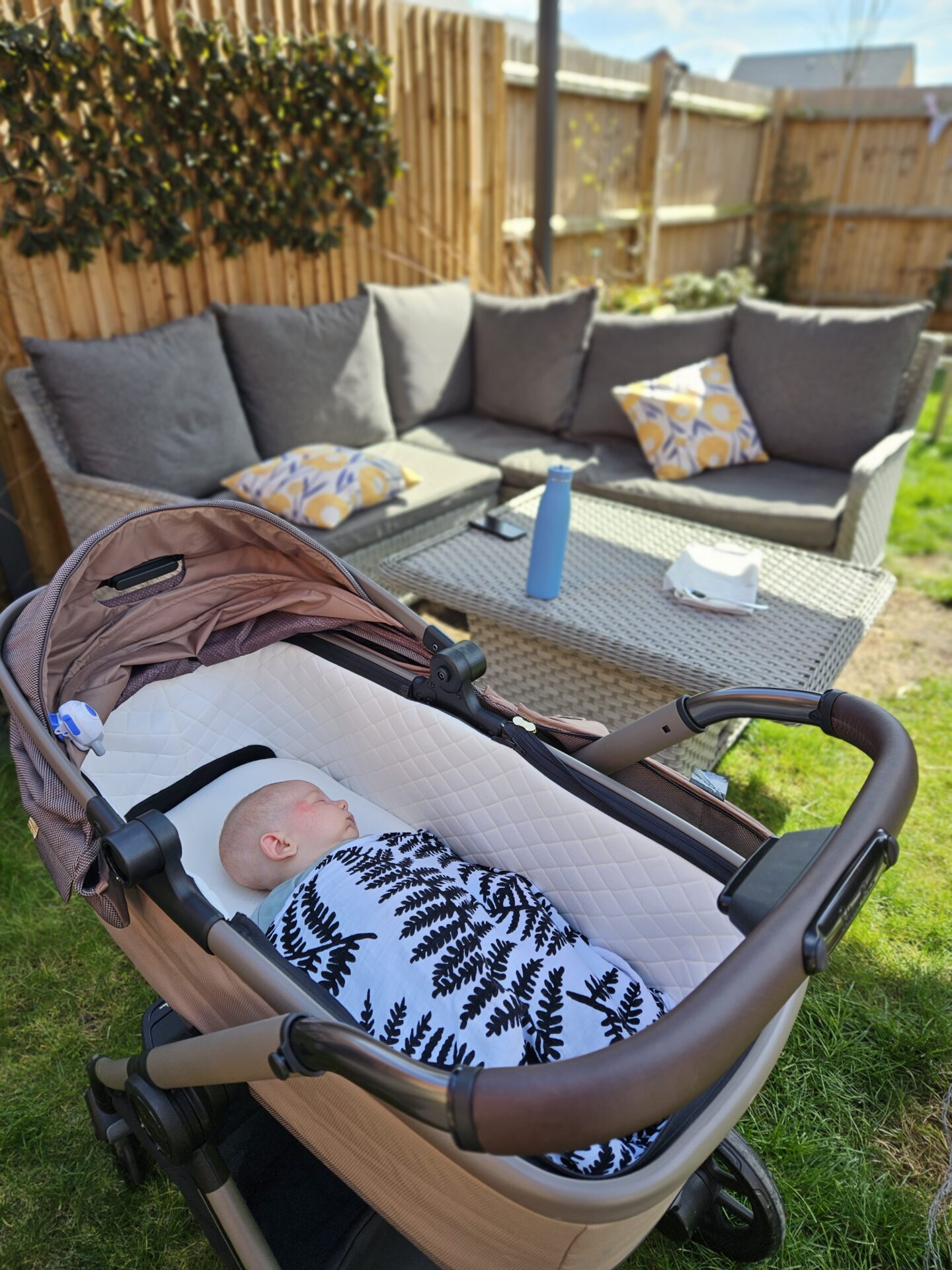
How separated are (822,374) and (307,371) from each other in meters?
1.92

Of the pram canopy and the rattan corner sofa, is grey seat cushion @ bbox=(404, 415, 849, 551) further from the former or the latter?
the pram canopy

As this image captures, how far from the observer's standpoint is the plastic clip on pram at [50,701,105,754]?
1.29 m

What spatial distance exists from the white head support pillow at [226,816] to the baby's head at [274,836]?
28mm

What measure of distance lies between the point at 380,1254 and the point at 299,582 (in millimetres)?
1124

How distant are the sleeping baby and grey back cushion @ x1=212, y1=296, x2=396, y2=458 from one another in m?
2.02

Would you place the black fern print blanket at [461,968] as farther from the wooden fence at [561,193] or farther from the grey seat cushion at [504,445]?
the wooden fence at [561,193]

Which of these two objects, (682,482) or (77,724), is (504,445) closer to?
(682,482)

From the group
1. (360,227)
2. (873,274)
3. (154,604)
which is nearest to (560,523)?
(154,604)

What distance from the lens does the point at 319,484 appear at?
8.77 ft

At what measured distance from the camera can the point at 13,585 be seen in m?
2.77

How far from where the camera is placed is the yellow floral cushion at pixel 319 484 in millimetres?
2629

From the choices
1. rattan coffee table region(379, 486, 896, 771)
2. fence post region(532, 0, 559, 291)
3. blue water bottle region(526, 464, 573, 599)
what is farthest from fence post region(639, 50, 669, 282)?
blue water bottle region(526, 464, 573, 599)

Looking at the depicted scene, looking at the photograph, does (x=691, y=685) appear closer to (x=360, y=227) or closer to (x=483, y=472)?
(x=483, y=472)

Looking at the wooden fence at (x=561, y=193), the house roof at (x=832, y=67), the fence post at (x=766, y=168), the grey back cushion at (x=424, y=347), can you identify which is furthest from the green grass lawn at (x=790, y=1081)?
the house roof at (x=832, y=67)
